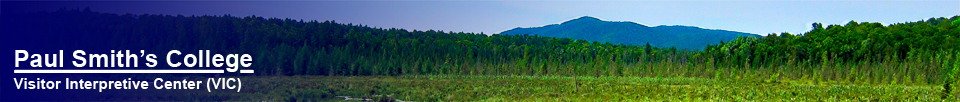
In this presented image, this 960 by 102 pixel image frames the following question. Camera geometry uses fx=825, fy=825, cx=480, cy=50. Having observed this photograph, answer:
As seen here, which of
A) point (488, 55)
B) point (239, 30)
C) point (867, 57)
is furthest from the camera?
point (239, 30)

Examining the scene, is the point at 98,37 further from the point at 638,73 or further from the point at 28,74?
the point at 638,73

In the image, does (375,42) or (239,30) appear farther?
(239,30)

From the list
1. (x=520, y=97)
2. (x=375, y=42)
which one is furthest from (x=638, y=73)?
(x=520, y=97)

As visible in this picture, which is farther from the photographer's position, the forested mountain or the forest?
the forested mountain

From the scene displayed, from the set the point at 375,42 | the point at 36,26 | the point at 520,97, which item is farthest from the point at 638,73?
the point at 36,26

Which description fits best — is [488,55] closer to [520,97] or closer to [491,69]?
[491,69]

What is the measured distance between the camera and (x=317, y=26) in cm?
12469

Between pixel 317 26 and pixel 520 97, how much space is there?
91.5 meters

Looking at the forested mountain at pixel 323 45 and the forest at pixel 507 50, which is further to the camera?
the forested mountain at pixel 323 45

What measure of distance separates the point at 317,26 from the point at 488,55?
32.1 m

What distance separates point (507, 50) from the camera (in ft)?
361

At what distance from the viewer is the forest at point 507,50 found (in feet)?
228

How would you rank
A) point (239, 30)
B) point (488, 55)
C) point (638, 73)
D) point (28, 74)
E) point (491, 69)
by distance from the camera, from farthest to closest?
point (239, 30)
point (488, 55)
point (491, 69)
point (638, 73)
point (28, 74)

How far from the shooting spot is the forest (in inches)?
2734
